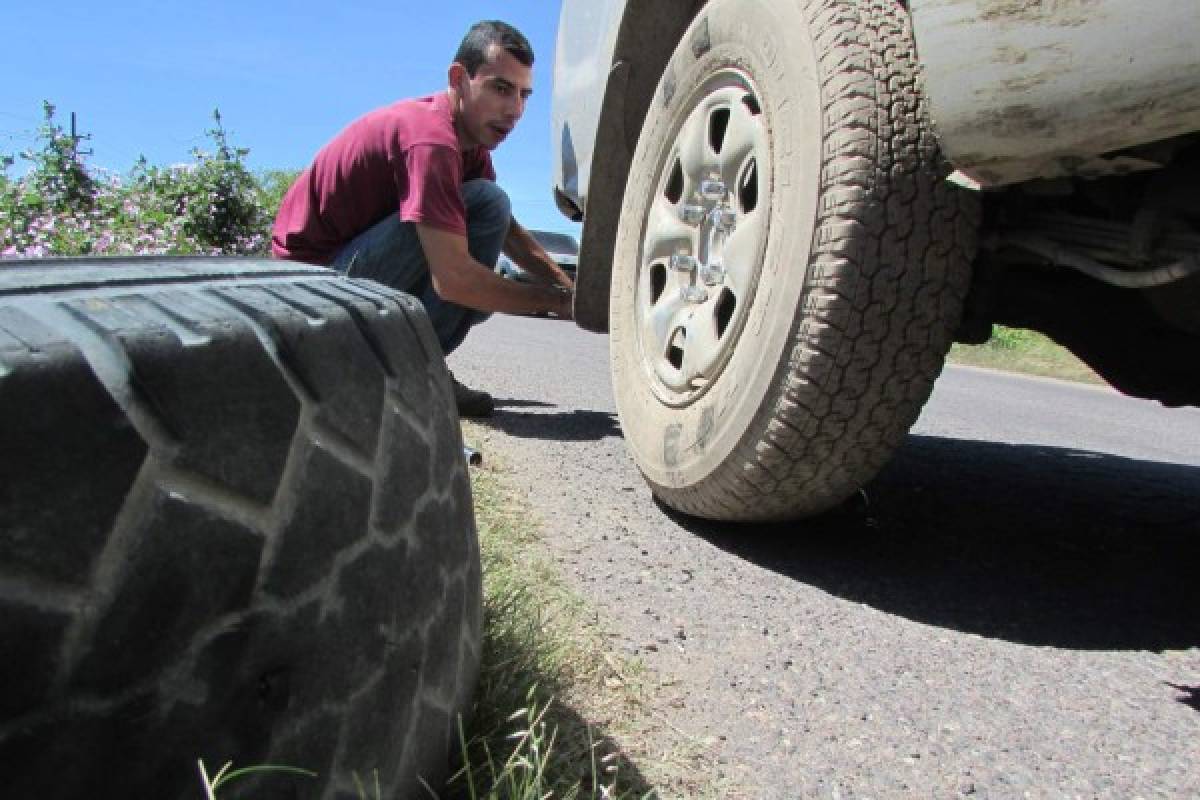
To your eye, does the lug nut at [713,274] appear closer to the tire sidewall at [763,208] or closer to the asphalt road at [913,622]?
the tire sidewall at [763,208]

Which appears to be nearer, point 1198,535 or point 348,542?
point 348,542

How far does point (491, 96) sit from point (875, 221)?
6.08 ft

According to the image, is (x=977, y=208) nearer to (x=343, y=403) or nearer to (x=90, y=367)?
(x=343, y=403)

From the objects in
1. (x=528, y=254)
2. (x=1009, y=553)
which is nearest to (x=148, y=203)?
(x=528, y=254)

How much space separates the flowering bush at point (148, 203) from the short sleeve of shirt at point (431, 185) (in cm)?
473

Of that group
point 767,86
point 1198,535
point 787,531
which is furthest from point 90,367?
point 1198,535

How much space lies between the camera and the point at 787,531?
84.0 inches

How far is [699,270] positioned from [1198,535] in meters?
1.43

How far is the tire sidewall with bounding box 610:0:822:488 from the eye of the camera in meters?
1.68

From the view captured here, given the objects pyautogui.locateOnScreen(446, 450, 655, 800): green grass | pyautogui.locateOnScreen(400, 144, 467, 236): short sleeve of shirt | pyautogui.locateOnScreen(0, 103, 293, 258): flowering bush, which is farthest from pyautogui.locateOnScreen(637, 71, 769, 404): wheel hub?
pyautogui.locateOnScreen(0, 103, 293, 258): flowering bush

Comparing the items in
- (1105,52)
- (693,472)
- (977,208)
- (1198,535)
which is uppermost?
(1105,52)

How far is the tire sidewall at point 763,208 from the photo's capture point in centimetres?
168

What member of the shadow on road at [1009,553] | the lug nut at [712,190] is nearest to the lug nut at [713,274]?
the lug nut at [712,190]

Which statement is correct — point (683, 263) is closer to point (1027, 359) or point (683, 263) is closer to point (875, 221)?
point (875, 221)
